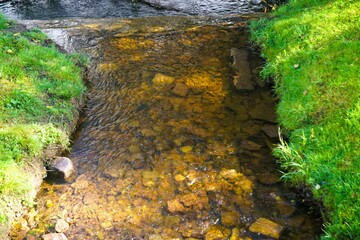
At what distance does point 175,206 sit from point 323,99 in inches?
122

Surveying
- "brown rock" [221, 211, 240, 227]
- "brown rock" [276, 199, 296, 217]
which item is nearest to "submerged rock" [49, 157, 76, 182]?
"brown rock" [221, 211, 240, 227]

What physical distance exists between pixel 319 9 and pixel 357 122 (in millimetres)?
4293

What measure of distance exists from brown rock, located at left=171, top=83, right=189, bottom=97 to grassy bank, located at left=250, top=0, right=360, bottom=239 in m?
1.82

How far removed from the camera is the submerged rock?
5371 mm

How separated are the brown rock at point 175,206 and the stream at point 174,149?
0.05 feet

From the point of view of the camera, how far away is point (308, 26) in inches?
292

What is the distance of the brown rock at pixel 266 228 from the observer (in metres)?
4.33

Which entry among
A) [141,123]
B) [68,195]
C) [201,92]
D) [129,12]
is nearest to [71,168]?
[68,195]

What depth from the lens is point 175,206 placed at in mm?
4793

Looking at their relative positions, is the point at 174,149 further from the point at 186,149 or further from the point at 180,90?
the point at 180,90

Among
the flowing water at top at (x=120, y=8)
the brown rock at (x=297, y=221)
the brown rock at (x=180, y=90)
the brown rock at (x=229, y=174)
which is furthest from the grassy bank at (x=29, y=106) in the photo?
the flowing water at top at (x=120, y=8)

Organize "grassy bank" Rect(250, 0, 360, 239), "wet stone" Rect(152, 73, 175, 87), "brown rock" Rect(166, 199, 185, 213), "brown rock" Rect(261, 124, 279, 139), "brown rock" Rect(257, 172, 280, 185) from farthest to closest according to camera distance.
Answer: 1. "wet stone" Rect(152, 73, 175, 87)
2. "brown rock" Rect(261, 124, 279, 139)
3. "brown rock" Rect(257, 172, 280, 185)
4. "brown rock" Rect(166, 199, 185, 213)
5. "grassy bank" Rect(250, 0, 360, 239)

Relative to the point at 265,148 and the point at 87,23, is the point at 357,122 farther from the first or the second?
the point at 87,23

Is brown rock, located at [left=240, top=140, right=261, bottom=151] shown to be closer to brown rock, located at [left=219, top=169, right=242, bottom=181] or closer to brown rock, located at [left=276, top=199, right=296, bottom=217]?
brown rock, located at [left=219, top=169, right=242, bottom=181]
